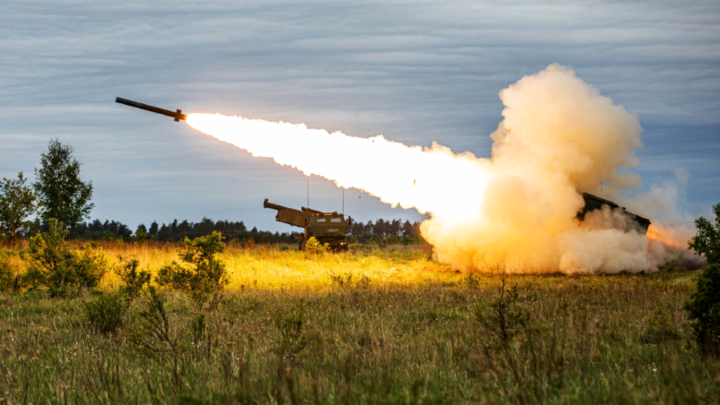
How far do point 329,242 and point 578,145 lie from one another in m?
17.6

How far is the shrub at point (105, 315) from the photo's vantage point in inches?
442

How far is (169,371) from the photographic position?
7.79 m

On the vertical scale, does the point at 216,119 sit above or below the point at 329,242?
above

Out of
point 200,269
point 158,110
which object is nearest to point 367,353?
point 200,269

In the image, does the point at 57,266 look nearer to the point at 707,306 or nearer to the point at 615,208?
the point at 707,306

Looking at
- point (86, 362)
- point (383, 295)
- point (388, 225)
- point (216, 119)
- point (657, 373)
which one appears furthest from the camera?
point (388, 225)

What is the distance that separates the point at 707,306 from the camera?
8.30 metres

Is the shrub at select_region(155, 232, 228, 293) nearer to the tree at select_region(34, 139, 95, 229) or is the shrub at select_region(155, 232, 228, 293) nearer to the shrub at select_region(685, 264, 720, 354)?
the shrub at select_region(685, 264, 720, 354)

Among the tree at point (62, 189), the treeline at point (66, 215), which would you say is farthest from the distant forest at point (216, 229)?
the tree at point (62, 189)

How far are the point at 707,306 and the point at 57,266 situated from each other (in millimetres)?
17780

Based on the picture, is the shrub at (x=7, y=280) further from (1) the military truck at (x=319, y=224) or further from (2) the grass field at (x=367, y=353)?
(1) the military truck at (x=319, y=224)

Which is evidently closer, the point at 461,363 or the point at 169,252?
the point at 461,363

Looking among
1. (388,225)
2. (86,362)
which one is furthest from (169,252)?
(388,225)

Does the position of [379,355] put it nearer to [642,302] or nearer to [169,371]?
[169,371]
